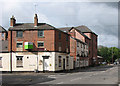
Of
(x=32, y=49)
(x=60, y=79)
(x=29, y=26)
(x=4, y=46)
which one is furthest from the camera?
(x=4, y=46)

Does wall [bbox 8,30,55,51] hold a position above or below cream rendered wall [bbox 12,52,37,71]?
above

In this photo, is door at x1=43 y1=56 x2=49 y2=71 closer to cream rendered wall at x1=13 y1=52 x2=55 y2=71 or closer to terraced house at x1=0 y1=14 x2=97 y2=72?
terraced house at x1=0 y1=14 x2=97 y2=72

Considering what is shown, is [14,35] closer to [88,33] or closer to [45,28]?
[45,28]

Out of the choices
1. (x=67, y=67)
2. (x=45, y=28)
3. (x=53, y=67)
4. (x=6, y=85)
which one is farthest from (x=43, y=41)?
(x=6, y=85)

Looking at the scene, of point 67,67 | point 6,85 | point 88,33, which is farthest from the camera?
point 88,33

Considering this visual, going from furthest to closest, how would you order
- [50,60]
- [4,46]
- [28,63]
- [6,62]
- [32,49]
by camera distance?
1. [4,46]
2. [6,62]
3. [32,49]
4. [50,60]
5. [28,63]

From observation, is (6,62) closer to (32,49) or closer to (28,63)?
(28,63)

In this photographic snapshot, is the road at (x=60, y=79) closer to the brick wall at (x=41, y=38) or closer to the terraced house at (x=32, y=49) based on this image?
the terraced house at (x=32, y=49)

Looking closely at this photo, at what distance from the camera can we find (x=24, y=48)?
40.2 meters

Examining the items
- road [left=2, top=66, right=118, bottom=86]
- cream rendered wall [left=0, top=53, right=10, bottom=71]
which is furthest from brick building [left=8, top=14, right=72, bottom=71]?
road [left=2, top=66, right=118, bottom=86]

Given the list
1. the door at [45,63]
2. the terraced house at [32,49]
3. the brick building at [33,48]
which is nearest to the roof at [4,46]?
the terraced house at [32,49]

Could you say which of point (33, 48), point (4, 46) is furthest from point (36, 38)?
point (4, 46)

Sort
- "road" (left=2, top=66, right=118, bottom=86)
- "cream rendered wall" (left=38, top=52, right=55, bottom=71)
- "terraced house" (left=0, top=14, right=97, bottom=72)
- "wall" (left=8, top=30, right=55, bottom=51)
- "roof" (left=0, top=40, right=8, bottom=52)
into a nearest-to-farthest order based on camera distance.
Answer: "road" (left=2, top=66, right=118, bottom=86) → "cream rendered wall" (left=38, top=52, right=55, bottom=71) → "terraced house" (left=0, top=14, right=97, bottom=72) → "wall" (left=8, top=30, right=55, bottom=51) → "roof" (left=0, top=40, right=8, bottom=52)

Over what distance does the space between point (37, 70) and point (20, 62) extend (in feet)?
11.8
